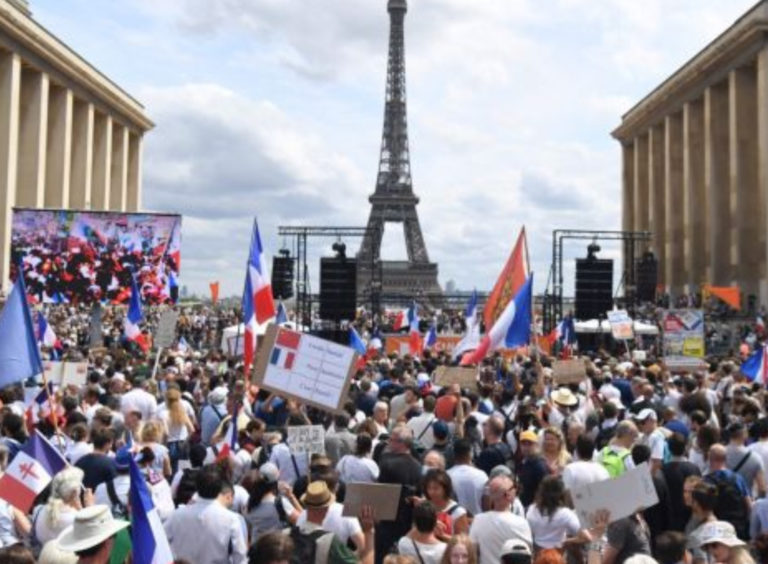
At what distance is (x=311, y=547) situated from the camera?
21.3ft

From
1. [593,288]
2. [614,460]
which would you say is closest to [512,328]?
[614,460]

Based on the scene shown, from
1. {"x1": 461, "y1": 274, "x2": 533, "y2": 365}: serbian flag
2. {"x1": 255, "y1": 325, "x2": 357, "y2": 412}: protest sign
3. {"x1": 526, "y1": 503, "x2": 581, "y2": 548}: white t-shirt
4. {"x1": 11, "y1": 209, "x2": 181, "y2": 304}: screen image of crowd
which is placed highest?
{"x1": 11, "y1": 209, "x2": 181, "y2": 304}: screen image of crowd

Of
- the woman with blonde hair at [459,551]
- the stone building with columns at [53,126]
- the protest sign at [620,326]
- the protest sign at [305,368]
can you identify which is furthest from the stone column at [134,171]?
the woman with blonde hair at [459,551]

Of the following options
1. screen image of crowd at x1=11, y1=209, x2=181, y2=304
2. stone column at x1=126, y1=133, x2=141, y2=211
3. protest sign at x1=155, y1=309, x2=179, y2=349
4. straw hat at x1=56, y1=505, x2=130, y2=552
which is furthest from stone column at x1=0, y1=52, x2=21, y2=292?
straw hat at x1=56, y1=505, x2=130, y2=552

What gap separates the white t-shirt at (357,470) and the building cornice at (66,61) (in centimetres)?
4171

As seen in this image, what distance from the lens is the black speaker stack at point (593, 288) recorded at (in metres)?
33.0

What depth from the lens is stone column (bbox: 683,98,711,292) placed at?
56.5 metres

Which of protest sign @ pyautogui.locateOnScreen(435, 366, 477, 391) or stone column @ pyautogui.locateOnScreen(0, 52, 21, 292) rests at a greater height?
stone column @ pyautogui.locateOnScreen(0, 52, 21, 292)

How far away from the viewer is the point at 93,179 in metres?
63.0

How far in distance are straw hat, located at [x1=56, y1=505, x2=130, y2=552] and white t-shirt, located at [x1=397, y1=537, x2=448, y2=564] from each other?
1.92 metres

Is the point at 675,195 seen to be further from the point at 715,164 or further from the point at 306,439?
the point at 306,439

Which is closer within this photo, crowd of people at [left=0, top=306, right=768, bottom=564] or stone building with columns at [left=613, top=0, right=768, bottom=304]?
crowd of people at [left=0, top=306, right=768, bottom=564]

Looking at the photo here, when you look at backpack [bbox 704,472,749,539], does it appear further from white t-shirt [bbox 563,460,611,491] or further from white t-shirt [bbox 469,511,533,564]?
white t-shirt [bbox 469,511,533,564]

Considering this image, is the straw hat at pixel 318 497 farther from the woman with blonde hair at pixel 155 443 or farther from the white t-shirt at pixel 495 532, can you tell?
the woman with blonde hair at pixel 155 443
